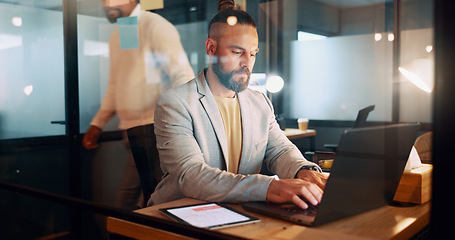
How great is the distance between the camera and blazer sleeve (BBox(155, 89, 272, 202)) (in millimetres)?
1230

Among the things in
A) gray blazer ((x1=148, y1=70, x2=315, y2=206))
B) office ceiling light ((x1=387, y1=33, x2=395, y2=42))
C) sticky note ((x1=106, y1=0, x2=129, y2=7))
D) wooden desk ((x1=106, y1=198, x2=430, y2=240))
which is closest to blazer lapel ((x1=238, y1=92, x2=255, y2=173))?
gray blazer ((x1=148, y1=70, x2=315, y2=206))

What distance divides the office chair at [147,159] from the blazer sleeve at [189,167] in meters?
0.11

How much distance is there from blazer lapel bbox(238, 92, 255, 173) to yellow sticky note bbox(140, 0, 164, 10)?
60 centimetres

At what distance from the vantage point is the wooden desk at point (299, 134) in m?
1.62

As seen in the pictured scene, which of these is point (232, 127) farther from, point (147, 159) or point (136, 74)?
point (136, 74)

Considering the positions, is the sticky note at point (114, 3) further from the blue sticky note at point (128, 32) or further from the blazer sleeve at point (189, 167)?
the blazer sleeve at point (189, 167)

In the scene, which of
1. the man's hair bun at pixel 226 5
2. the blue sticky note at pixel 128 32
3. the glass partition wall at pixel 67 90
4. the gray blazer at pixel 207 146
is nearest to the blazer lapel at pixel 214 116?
the gray blazer at pixel 207 146

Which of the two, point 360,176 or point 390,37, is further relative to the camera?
point 390,37

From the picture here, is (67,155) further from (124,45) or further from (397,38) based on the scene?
(397,38)

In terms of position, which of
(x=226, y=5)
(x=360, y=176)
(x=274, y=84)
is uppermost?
(x=226, y=5)

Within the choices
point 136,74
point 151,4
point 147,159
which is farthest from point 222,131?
point 136,74

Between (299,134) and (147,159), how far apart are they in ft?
2.05

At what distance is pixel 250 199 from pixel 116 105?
5.67ft

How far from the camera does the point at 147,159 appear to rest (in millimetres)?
1757
